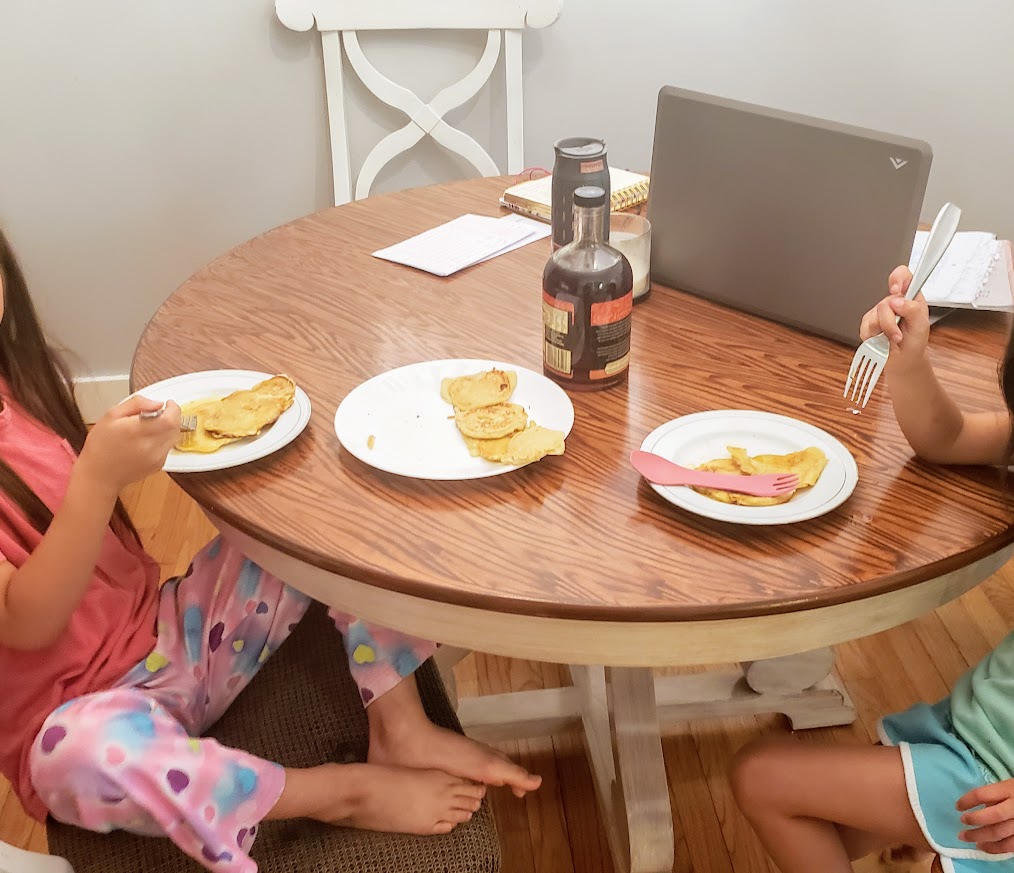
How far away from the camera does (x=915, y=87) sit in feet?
6.82

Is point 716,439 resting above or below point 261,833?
above

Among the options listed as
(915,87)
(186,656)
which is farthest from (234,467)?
(915,87)

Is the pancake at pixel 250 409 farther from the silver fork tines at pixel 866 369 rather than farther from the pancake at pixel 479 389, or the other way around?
the silver fork tines at pixel 866 369

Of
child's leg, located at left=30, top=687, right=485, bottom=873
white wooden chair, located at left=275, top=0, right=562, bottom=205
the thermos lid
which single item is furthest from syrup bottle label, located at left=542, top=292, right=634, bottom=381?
white wooden chair, located at left=275, top=0, right=562, bottom=205

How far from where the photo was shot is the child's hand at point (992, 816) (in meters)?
0.81

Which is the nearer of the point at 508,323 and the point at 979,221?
the point at 508,323

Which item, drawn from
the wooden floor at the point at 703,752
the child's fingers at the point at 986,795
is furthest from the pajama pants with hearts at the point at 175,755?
the wooden floor at the point at 703,752

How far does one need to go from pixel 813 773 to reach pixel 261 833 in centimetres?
55

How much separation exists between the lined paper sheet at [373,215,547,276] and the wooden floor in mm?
815

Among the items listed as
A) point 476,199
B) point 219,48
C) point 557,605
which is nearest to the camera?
point 557,605

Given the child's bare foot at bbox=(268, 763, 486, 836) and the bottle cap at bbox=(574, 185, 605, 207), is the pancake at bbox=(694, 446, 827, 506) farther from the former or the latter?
the child's bare foot at bbox=(268, 763, 486, 836)

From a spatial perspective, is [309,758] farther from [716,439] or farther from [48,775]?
[716,439]

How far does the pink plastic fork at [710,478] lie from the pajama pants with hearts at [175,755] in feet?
1.05

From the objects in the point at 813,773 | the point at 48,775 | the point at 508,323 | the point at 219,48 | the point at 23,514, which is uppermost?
the point at 219,48
